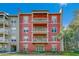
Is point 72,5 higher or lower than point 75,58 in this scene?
higher

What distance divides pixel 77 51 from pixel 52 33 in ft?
2.15

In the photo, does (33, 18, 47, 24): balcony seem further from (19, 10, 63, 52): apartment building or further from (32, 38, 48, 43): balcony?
(32, 38, 48, 43): balcony

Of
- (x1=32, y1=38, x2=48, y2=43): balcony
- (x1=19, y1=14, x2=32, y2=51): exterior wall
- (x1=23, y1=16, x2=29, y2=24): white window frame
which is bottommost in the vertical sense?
(x1=32, y1=38, x2=48, y2=43): balcony

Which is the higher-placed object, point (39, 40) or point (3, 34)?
point (3, 34)

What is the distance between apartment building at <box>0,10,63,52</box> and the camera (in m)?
16.2

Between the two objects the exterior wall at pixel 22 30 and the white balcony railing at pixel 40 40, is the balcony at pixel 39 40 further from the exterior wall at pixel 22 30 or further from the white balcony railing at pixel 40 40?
the exterior wall at pixel 22 30

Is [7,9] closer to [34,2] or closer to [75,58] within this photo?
[34,2]

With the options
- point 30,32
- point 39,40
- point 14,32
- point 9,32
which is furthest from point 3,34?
point 39,40

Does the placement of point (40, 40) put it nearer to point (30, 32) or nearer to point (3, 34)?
point (30, 32)

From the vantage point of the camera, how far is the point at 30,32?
16.3 metres

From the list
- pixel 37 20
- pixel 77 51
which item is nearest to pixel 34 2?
pixel 37 20

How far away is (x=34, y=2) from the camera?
16.1 m

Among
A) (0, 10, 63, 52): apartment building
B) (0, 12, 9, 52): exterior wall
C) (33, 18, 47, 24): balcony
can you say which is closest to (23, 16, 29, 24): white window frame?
(0, 10, 63, 52): apartment building

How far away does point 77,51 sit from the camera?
16.2 m
